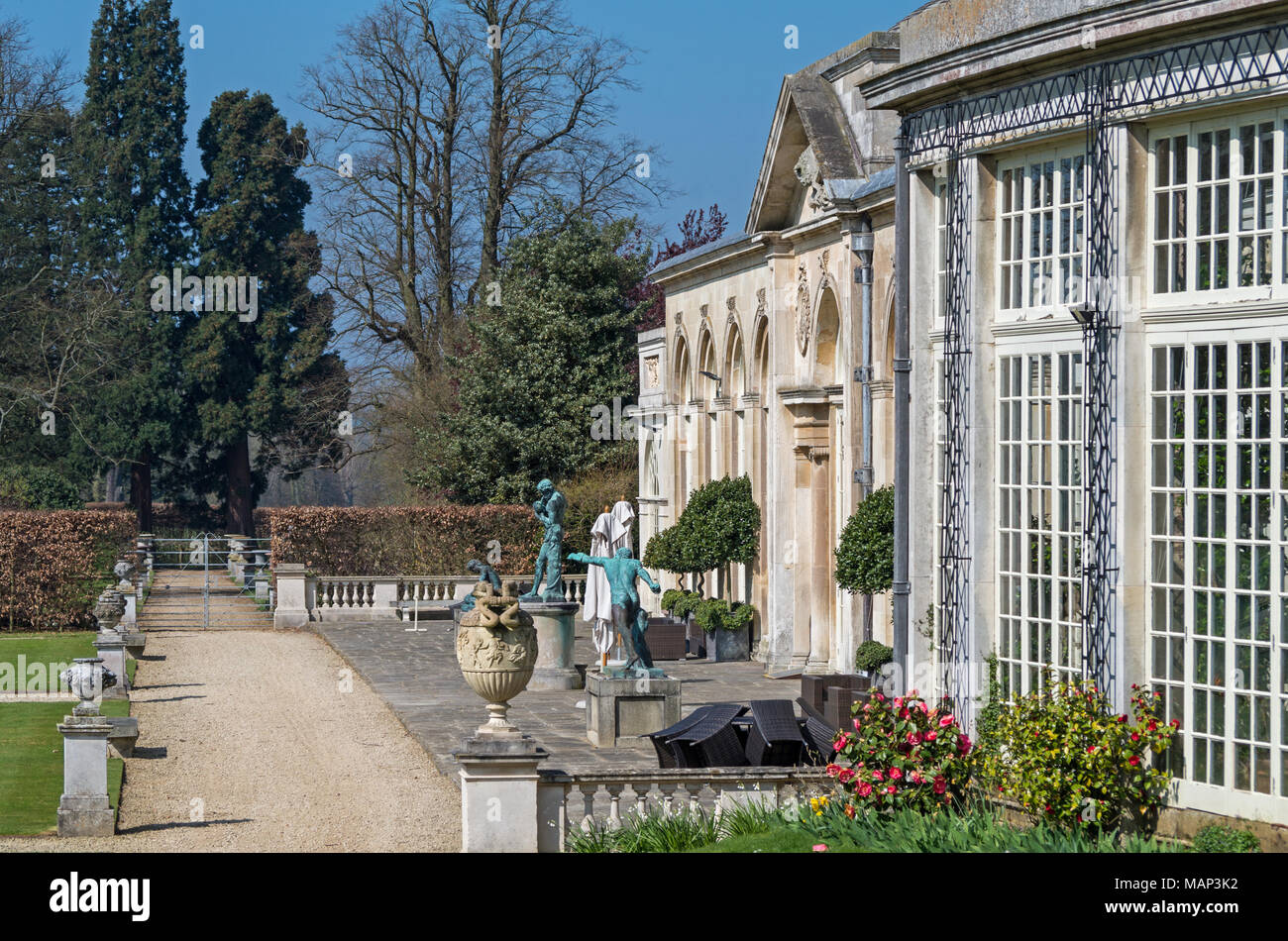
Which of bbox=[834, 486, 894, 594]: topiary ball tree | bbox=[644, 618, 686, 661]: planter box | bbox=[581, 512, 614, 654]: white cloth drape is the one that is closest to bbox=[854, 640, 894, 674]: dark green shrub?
bbox=[834, 486, 894, 594]: topiary ball tree

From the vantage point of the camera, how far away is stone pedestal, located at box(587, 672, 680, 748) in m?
16.7

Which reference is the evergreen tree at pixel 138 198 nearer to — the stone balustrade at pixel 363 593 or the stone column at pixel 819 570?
the stone balustrade at pixel 363 593

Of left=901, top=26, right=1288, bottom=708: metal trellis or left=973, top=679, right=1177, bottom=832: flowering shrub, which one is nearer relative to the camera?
left=901, top=26, right=1288, bottom=708: metal trellis

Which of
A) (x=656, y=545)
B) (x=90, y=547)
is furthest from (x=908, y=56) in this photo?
(x=90, y=547)

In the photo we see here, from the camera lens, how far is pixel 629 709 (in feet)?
55.1

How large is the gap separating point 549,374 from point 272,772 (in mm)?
23840

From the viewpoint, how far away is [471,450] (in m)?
39.6

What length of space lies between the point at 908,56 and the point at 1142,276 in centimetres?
275

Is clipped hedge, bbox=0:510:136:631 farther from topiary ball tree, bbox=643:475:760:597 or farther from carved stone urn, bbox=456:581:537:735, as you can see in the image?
carved stone urn, bbox=456:581:537:735

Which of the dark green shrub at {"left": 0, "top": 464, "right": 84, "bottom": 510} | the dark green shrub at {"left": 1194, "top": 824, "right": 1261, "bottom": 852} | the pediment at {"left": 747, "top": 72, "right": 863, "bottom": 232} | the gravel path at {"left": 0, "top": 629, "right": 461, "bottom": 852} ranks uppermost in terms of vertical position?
the pediment at {"left": 747, "top": 72, "right": 863, "bottom": 232}

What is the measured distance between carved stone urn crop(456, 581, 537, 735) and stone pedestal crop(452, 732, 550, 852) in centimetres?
34

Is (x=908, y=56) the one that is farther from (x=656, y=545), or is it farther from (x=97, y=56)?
(x=97, y=56)

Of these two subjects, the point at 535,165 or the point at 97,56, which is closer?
the point at 535,165

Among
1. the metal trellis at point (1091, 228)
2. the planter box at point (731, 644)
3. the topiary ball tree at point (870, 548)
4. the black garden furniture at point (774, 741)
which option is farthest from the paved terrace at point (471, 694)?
the metal trellis at point (1091, 228)
